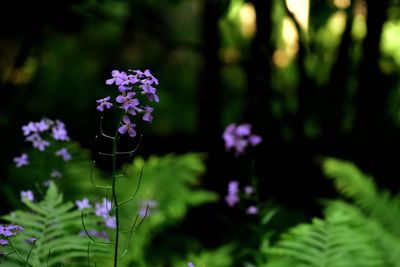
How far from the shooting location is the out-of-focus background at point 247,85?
3.71m

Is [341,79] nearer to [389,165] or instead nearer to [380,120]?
[380,120]

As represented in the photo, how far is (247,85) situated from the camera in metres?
4.17

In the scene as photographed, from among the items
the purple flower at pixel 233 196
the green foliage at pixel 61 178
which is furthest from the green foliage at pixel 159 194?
the purple flower at pixel 233 196

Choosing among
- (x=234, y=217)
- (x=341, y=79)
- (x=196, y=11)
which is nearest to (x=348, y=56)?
(x=341, y=79)

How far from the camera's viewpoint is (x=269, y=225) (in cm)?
385

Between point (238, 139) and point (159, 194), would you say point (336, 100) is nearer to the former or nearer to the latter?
point (159, 194)

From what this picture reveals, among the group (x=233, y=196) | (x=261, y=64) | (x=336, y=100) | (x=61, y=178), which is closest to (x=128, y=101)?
(x=233, y=196)

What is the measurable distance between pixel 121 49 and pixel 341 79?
9.83ft

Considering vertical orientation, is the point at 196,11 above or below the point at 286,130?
above

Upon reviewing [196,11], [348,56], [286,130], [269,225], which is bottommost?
[269,225]

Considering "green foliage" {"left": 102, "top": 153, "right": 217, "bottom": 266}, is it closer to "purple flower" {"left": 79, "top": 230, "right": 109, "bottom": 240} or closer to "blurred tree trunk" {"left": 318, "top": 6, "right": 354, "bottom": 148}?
"purple flower" {"left": 79, "top": 230, "right": 109, "bottom": 240}

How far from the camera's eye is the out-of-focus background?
371 cm

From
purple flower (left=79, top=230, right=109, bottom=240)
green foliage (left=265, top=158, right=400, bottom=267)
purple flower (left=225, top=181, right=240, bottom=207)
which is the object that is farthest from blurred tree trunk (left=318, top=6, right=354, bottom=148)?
purple flower (left=79, top=230, right=109, bottom=240)

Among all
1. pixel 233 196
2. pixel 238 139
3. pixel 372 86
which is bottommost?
pixel 233 196
